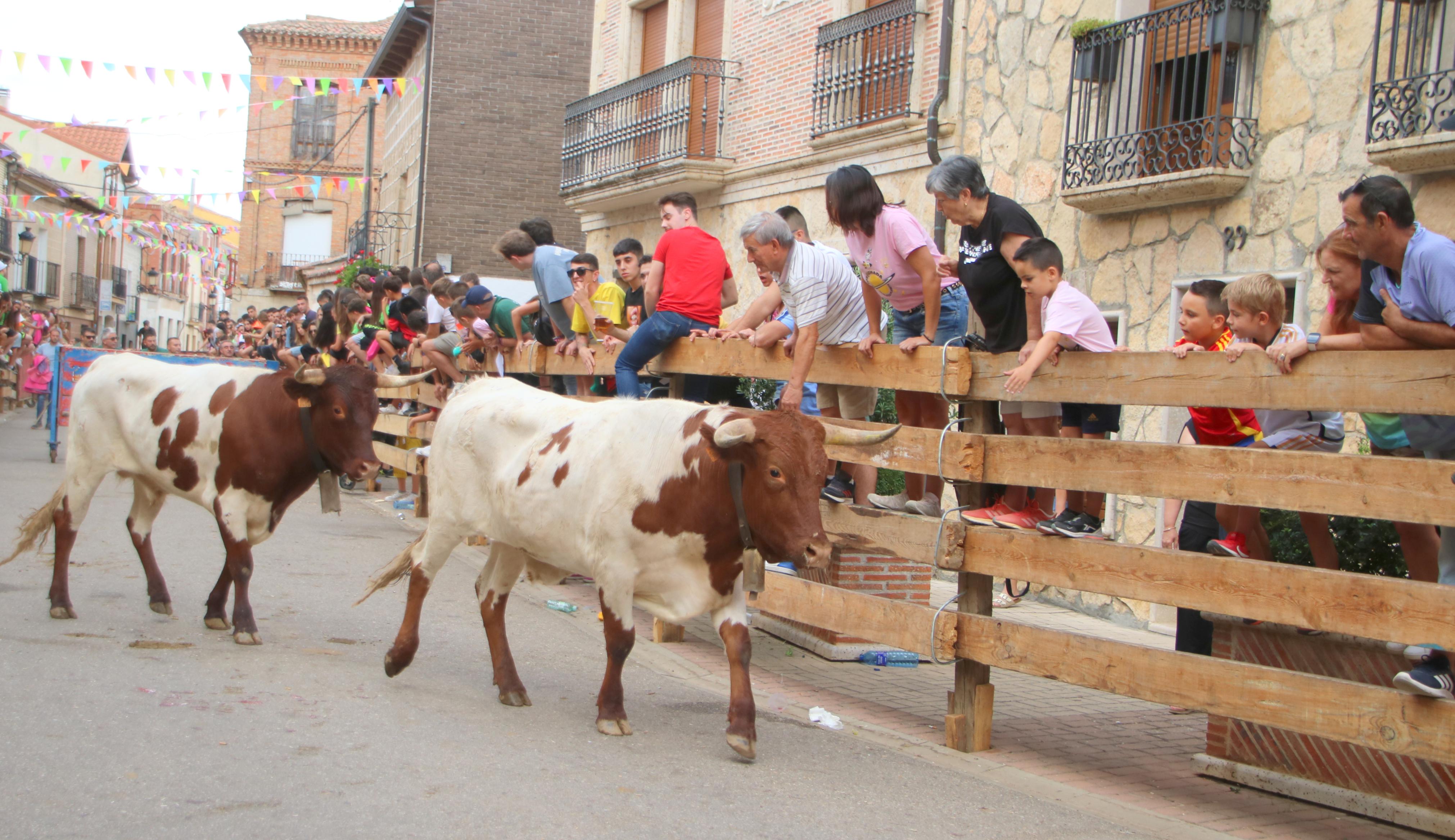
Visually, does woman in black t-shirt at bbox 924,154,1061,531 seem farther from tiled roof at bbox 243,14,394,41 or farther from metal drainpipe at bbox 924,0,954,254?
tiled roof at bbox 243,14,394,41

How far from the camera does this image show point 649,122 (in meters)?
18.2

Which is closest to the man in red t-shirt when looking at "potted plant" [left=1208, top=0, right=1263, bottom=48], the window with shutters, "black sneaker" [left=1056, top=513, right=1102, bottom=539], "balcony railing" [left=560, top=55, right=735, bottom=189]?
"black sneaker" [left=1056, top=513, right=1102, bottom=539]

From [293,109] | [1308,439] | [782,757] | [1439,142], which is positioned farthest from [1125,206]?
[293,109]

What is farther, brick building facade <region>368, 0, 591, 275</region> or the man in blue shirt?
brick building facade <region>368, 0, 591, 275</region>

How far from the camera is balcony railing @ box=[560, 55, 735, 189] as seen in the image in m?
17.0

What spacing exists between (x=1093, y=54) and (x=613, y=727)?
8.10 metres

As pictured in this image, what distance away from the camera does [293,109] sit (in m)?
50.7

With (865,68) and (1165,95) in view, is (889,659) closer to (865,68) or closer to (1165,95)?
(1165,95)

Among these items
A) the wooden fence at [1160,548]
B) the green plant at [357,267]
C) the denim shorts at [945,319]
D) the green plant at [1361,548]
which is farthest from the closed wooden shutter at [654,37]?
the green plant at [1361,548]

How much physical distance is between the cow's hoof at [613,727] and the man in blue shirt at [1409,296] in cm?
301

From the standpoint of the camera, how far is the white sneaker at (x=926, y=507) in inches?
251

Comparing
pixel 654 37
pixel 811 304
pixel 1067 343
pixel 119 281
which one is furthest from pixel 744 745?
pixel 119 281

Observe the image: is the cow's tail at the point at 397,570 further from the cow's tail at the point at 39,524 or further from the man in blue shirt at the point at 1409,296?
the man in blue shirt at the point at 1409,296

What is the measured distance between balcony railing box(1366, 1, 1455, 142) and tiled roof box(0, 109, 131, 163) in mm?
54793
